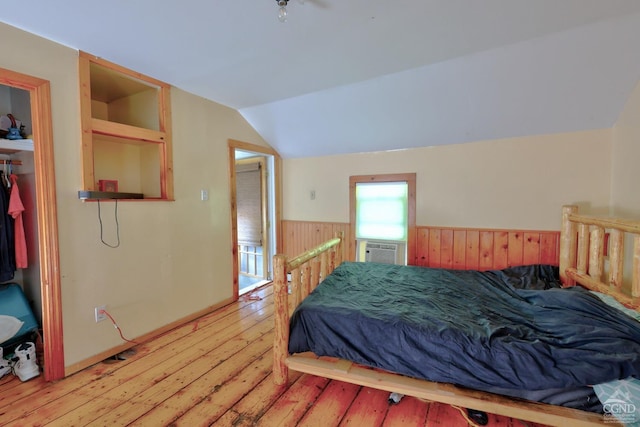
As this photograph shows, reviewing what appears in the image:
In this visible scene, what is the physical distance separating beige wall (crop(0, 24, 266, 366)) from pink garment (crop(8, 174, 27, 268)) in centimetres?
58

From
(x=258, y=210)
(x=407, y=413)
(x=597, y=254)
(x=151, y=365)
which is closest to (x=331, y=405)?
(x=407, y=413)

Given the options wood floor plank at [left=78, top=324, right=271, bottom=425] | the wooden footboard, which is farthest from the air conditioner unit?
wood floor plank at [left=78, top=324, right=271, bottom=425]

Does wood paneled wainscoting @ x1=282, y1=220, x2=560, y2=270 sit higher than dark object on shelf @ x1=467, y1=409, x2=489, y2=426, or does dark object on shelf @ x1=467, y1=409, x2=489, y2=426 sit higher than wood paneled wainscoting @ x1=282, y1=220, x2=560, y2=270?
wood paneled wainscoting @ x1=282, y1=220, x2=560, y2=270

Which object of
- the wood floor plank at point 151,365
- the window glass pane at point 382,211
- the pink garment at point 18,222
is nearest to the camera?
the wood floor plank at point 151,365

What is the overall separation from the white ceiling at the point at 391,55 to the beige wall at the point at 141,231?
238 mm

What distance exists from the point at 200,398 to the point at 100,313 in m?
1.14

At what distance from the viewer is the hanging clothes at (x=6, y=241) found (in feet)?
7.00

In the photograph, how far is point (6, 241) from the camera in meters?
2.16

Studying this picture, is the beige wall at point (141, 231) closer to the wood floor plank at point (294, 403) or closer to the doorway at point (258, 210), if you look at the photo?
the doorway at point (258, 210)

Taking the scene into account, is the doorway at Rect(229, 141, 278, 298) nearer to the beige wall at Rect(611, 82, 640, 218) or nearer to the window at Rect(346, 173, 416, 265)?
the window at Rect(346, 173, 416, 265)

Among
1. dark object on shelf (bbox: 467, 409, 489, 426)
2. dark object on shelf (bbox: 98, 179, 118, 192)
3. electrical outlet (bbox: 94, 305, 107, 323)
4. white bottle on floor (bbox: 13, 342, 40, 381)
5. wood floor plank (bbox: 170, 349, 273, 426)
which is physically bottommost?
wood floor plank (bbox: 170, 349, 273, 426)

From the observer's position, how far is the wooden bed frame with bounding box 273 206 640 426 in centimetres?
141

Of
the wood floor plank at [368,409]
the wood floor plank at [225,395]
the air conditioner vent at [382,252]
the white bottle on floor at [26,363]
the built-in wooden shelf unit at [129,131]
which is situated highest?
the built-in wooden shelf unit at [129,131]

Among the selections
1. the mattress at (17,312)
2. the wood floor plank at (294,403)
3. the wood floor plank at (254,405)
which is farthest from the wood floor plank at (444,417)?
the mattress at (17,312)
